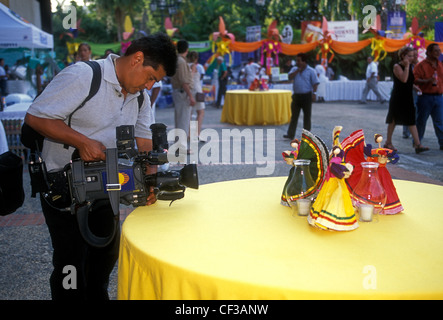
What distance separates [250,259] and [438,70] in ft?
23.7

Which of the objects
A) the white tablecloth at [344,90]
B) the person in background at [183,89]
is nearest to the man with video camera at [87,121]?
the person in background at [183,89]

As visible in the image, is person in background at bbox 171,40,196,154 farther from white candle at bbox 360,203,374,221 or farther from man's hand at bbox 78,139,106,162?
white candle at bbox 360,203,374,221

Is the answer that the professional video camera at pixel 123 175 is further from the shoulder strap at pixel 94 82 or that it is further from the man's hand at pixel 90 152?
the shoulder strap at pixel 94 82

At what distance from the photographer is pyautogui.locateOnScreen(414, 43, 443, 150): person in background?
730 centimetres

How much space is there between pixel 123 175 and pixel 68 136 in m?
0.32

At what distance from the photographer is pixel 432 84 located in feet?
24.0

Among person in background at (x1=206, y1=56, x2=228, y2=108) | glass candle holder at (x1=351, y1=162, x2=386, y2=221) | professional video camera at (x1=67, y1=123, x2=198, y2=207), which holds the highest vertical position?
professional video camera at (x1=67, y1=123, x2=198, y2=207)

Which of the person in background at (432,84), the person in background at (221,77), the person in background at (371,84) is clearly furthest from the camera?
the person in background at (371,84)

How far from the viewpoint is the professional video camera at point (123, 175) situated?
1626 millimetres

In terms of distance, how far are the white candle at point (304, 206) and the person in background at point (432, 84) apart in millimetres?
6392

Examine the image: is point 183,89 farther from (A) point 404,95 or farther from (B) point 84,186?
(B) point 84,186

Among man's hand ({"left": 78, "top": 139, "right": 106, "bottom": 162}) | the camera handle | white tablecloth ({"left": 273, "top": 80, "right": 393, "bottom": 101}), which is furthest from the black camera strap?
white tablecloth ({"left": 273, "top": 80, "right": 393, "bottom": 101})

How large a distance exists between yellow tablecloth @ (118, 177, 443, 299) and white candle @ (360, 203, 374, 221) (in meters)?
0.04
